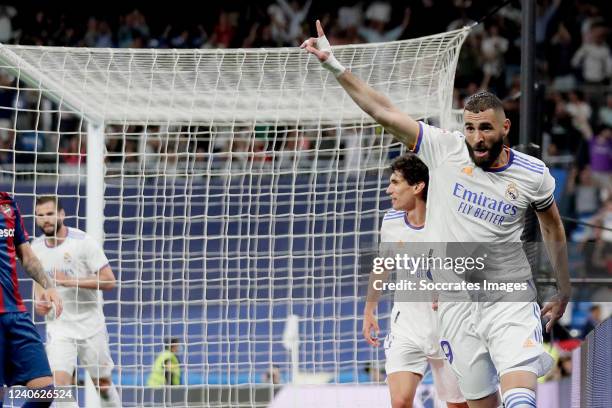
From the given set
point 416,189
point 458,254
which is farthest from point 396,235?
point 458,254

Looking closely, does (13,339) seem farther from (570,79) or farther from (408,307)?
(570,79)

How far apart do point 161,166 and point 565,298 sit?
7542 millimetres

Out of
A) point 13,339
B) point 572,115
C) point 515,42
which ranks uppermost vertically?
point 515,42

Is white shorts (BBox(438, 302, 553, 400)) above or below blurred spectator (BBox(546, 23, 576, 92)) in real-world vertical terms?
below

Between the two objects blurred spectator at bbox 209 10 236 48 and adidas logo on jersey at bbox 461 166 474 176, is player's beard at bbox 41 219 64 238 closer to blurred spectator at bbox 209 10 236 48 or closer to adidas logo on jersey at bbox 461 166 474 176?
adidas logo on jersey at bbox 461 166 474 176

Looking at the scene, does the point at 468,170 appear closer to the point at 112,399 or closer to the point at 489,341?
the point at 489,341

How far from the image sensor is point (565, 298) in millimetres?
6480

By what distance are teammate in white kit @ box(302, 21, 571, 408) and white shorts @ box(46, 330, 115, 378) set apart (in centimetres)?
424

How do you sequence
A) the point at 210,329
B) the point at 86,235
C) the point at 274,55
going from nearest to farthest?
the point at 274,55, the point at 86,235, the point at 210,329

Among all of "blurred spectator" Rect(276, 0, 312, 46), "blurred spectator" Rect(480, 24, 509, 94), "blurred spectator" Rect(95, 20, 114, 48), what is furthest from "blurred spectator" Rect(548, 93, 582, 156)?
"blurred spectator" Rect(95, 20, 114, 48)

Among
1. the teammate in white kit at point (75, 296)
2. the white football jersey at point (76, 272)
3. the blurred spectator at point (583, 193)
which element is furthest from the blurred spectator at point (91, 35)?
the teammate in white kit at point (75, 296)

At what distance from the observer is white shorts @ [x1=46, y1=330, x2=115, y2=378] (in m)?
9.80

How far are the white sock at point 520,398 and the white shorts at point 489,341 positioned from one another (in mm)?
126

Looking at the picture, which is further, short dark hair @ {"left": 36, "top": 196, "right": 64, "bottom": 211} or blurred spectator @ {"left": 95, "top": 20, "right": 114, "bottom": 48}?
blurred spectator @ {"left": 95, "top": 20, "right": 114, "bottom": 48}
